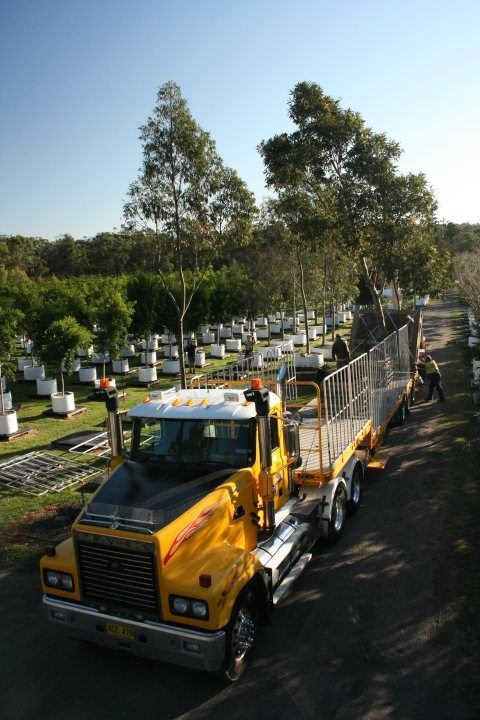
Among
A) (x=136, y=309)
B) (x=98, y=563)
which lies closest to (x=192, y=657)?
(x=98, y=563)

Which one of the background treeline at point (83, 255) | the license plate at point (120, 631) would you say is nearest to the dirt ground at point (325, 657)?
the license plate at point (120, 631)

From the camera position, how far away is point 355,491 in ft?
30.9

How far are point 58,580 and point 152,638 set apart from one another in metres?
1.22

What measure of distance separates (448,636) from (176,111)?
15138mm

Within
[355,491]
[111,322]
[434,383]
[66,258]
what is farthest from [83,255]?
[355,491]

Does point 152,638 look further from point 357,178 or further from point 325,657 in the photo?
point 357,178

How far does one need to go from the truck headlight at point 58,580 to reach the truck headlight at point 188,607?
116 centimetres

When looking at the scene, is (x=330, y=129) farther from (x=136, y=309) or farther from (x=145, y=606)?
(x=145, y=606)

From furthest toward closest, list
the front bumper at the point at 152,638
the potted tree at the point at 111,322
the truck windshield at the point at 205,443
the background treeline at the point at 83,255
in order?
the background treeline at the point at 83,255, the potted tree at the point at 111,322, the truck windshield at the point at 205,443, the front bumper at the point at 152,638

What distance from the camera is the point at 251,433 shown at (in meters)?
6.32

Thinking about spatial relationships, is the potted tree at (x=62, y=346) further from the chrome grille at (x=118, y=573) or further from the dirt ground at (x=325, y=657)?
the chrome grille at (x=118, y=573)

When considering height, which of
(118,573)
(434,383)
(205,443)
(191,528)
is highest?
(205,443)

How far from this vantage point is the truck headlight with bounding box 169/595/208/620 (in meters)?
4.84

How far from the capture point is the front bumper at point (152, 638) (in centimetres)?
479
